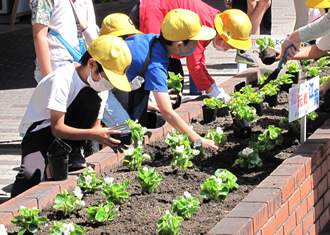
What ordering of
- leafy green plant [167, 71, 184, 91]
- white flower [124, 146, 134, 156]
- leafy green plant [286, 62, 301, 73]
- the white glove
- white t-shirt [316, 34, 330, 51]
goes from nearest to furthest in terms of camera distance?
white flower [124, 146, 134, 156]
white t-shirt [316, 34, 330, 51]
the white glove
leafy green plant [167, 71, 184, 91]
leafy green plant [286, 62, 301, 73]

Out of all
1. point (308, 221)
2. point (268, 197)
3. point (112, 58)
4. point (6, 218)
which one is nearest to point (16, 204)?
point (6, 218)

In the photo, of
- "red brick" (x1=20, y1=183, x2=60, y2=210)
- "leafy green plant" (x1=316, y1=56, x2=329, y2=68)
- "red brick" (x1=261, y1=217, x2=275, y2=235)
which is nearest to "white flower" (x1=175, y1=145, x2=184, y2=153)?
"red brick" (x1=20, y1=183, x2=60, y2=210)

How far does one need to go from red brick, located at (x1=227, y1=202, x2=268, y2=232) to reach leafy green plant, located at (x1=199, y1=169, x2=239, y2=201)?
0.80 feet

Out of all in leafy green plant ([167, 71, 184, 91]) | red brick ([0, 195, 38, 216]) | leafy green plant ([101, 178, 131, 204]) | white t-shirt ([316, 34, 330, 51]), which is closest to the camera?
red brick ([0, 195, 38, 216])

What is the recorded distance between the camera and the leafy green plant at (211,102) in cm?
612

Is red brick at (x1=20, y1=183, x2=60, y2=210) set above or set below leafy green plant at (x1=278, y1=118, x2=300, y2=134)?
above

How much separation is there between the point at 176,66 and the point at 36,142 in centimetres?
279

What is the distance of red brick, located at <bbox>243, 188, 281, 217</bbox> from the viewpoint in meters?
3.88

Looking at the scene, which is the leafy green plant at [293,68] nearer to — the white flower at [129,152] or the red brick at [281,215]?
the white flower at [129,152]

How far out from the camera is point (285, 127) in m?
5.67

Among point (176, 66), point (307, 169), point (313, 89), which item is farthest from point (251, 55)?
point (307, 169)

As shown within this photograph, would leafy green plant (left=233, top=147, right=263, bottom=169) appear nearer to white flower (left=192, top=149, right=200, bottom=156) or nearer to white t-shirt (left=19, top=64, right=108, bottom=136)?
white flower (left=192, top=149, right=200, bottom=156)

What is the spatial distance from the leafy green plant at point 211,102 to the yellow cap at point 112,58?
1.82 m

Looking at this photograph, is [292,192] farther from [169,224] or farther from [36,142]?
[36,142]
